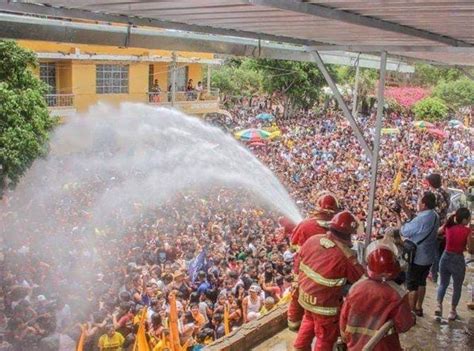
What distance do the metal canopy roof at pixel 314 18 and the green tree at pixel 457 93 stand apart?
107 feet

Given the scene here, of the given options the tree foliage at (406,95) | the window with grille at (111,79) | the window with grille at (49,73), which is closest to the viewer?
the window with grille at (49,73)

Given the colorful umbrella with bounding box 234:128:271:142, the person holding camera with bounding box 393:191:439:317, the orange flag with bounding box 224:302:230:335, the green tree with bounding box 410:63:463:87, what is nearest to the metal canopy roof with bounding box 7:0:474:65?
the person holding camera with bounding box 393:191:439:317

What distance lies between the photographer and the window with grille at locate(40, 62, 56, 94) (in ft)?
62.6

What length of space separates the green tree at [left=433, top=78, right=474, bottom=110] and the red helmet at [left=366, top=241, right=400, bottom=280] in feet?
114

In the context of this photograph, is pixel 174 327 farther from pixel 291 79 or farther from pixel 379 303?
pixel 291 79

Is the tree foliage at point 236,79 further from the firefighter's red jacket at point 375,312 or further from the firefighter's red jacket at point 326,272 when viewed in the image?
the firefighter's red jacket at point 375,312

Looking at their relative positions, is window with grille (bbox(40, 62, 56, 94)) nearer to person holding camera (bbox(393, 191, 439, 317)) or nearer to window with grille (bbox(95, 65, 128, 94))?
window with grille (bbox(95, 65, 128, 94))

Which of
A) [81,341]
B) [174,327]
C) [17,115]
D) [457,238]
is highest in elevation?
[17,115]

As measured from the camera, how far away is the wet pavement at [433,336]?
467cm

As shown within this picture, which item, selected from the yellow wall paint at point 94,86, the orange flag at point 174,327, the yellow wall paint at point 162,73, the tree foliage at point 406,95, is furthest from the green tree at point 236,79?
the orange flag at point 174,327

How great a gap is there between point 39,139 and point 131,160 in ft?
22.0

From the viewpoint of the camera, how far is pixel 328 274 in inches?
137

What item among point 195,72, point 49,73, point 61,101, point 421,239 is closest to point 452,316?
point 421,239

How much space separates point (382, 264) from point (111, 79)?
1918cm
